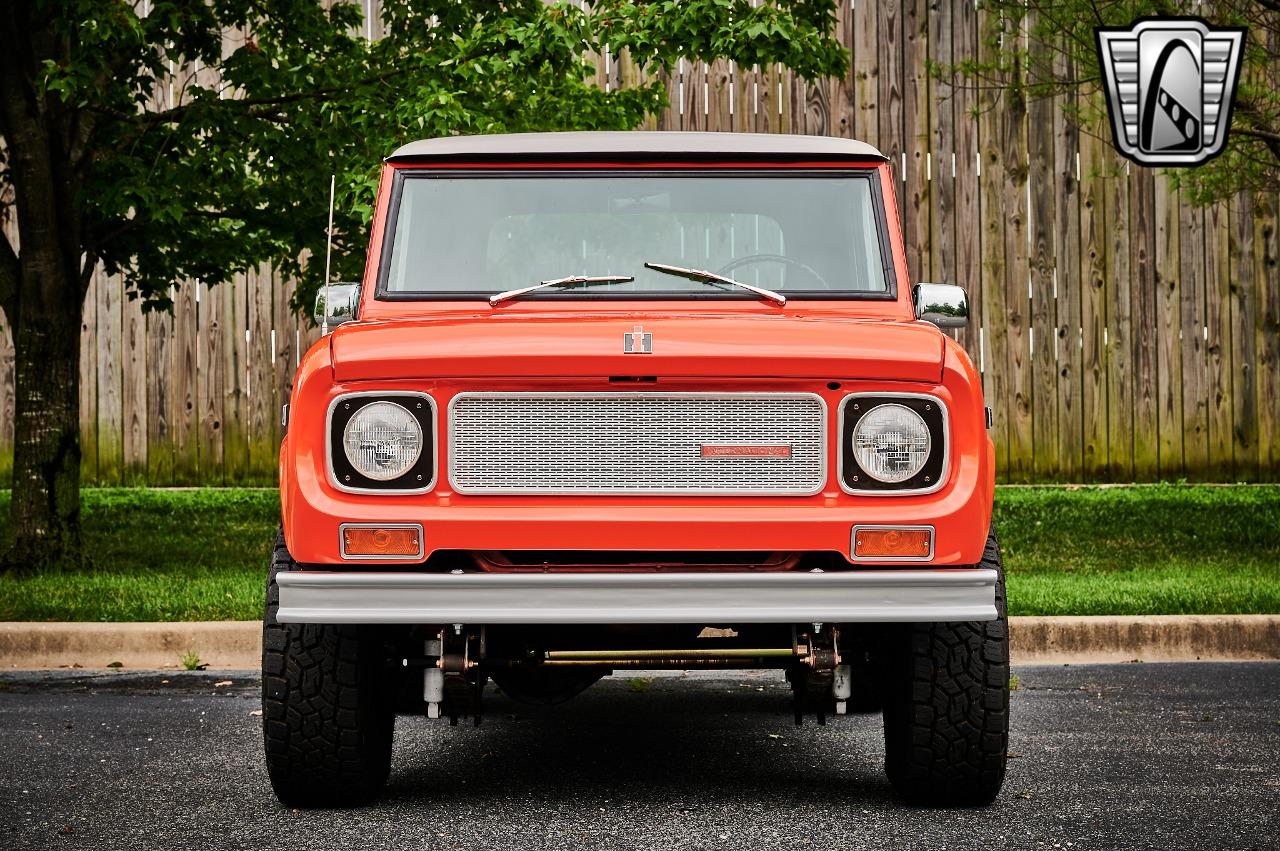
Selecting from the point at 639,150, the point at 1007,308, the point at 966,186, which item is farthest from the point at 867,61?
the point at 639,150

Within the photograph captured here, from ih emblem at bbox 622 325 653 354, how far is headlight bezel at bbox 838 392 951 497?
54 cm

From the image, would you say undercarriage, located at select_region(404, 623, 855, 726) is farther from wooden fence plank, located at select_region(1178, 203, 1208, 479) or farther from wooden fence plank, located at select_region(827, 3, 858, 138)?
wooden fence plank, located at select_region(1178, 203, 1208, 479)

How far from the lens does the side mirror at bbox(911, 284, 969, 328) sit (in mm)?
5043

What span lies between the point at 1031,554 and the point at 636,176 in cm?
562

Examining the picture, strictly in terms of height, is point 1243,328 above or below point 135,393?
above

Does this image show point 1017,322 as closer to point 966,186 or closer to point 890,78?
point 966,186

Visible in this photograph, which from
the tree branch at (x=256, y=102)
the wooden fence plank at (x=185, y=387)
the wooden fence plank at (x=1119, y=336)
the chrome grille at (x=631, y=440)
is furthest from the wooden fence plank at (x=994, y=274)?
the chrome grille at (x=631, y=440)

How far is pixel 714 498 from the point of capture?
4234 mm

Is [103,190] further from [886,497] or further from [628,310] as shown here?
[886,497]

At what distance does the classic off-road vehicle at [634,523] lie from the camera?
4.02 metres

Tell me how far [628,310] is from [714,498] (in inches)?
37.9

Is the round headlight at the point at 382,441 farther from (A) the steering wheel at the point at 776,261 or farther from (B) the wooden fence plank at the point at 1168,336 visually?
(B) the wooden fence plank at the point at 1168,336

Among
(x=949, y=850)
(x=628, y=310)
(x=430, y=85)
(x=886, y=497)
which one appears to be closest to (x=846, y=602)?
(x=886, y=497)

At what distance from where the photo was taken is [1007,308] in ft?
40.6
